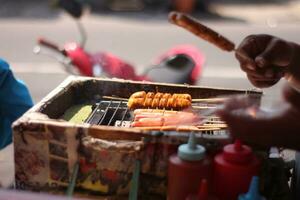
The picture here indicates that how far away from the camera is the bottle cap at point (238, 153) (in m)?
1.66

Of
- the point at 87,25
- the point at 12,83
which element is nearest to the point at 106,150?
the point at 12,83

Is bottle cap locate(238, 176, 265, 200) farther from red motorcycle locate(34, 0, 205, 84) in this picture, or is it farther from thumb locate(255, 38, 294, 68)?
red motorcycle locate(34, 0, 205, 84)

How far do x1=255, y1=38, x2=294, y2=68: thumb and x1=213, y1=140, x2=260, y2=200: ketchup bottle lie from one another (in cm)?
66

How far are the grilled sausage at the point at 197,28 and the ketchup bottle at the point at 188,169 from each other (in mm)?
751

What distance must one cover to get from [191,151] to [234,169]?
16 cm

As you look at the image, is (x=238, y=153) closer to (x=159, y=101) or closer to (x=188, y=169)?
(x=188, y=169)

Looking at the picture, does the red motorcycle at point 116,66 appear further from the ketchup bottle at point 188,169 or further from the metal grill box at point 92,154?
the ketchup bottle at point 188,169

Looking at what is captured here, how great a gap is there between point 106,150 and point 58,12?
10751mm

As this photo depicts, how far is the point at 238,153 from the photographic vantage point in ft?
5.43

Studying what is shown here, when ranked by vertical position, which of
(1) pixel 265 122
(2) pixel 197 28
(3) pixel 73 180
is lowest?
(3) pixel 73 180

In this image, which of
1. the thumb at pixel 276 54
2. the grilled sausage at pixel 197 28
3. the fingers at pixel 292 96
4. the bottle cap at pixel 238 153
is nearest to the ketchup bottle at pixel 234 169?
the bottle cap at pixel 238 153

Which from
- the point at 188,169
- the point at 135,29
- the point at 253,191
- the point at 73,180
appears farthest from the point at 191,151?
the point at 135,29

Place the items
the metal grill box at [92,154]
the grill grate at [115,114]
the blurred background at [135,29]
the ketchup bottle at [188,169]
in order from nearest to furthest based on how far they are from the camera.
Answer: the ketchup bottle at [188,169] → the metal grill box at [92,154] → the grill grate at [115,114] → the blurred background at [135,29]

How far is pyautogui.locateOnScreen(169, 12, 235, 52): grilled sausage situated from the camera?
2264mm
